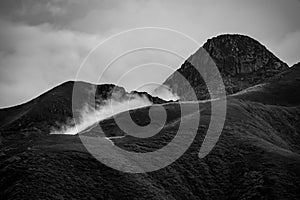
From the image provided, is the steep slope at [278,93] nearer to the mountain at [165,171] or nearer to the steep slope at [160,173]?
the mountain at [165,171]

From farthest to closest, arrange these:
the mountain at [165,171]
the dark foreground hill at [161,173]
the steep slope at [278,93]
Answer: the steep slope at [278,93]
the mountain at [165,171]
the dark foreground hill at [161,173]

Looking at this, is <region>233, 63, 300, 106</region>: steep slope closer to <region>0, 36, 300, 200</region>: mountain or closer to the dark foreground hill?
<region>0, 36, 300, 200</region>: mountain

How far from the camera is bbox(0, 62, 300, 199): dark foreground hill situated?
1900 inches

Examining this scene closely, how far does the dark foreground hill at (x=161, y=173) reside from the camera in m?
48.2

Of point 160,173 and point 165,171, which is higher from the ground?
point 165,171

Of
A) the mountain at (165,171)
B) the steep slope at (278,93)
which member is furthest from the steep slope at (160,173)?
the steep slope at (278,93)

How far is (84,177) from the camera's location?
50750 mm

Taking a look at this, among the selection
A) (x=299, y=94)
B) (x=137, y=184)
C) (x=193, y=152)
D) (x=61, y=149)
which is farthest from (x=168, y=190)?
(x=299, y=94)

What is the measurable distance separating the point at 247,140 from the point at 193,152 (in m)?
12.0

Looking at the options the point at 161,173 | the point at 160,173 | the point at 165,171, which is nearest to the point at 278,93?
the point at 165,171

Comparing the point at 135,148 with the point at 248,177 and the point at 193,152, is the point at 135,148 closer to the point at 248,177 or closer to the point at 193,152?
the point at 193,152

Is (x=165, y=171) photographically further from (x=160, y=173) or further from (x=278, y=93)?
(x=278, y=93)

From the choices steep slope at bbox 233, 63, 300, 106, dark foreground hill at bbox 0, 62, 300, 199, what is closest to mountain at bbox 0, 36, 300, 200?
dark foreground hill at bbox 0, 62, 300, 199

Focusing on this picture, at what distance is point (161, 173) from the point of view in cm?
5628
